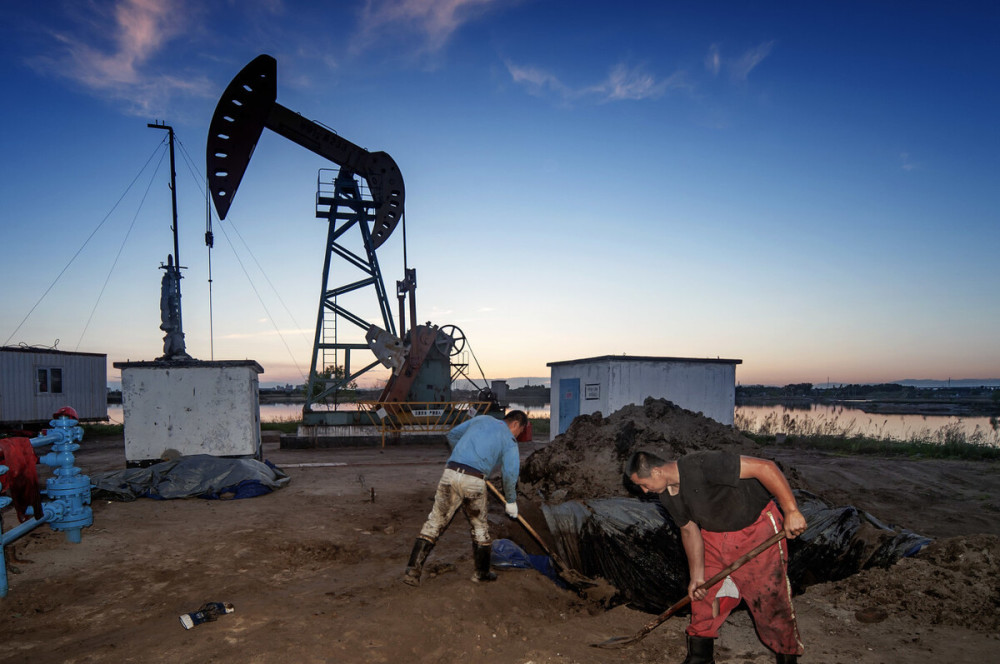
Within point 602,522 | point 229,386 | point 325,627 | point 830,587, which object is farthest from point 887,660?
point 229,386

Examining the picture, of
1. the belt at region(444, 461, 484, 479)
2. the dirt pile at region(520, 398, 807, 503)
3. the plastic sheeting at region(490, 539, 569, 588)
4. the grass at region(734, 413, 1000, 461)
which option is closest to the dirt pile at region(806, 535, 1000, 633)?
the dirt pile at region(520, 398, 807, 503)

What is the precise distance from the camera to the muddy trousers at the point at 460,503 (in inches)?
178

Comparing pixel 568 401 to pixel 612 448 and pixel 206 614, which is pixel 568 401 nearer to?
pixel 612 448

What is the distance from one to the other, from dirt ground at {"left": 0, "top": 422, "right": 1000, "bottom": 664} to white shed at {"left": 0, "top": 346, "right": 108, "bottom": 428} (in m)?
14.5

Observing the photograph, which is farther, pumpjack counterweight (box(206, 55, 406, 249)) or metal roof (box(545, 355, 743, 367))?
pumpjack counterweight (box(206, 55, 406, 249))

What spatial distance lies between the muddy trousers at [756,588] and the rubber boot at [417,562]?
2175mm

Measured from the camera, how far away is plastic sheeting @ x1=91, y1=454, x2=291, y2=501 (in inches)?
314

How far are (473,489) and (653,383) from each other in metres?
8.33

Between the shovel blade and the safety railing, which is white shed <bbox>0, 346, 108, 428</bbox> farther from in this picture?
the shovel blade

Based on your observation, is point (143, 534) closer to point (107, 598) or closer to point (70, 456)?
point (70, 456)

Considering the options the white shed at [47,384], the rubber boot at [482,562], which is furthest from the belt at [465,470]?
the white shed at [47,384]

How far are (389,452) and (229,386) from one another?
513 cm

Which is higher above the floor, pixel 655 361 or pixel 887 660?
pixel 655 361

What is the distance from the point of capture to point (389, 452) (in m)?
14.2
